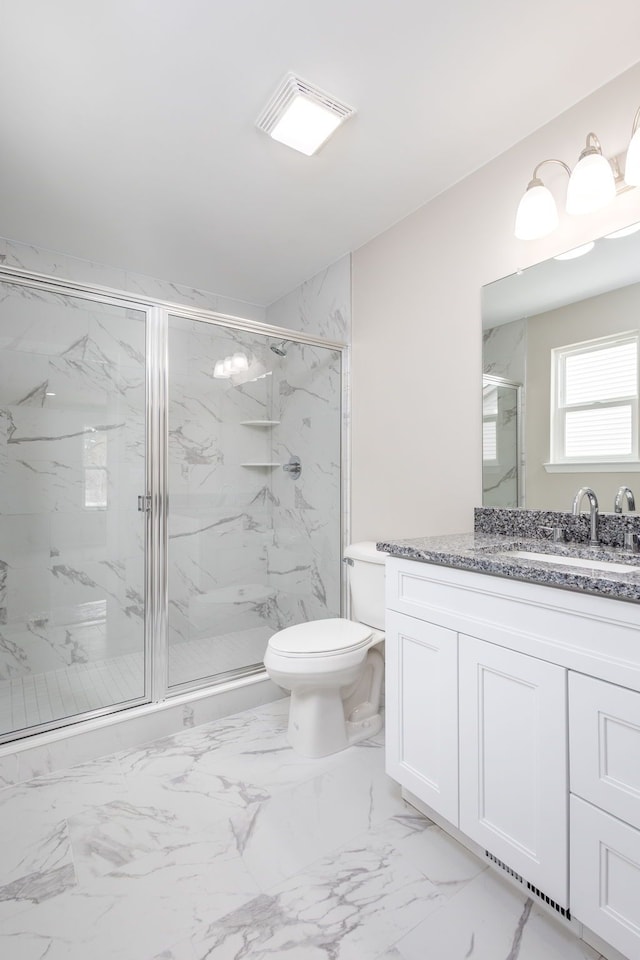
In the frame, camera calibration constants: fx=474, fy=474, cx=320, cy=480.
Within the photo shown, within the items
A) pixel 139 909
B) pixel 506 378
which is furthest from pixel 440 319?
pixel 139 909

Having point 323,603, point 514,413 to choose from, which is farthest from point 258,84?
point 323,603

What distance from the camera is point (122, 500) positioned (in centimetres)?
221

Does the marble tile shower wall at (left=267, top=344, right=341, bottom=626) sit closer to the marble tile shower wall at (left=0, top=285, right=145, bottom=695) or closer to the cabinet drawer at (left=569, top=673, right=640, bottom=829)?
the marble tile shower wall at (left=0, top=285, right=145, bottom=695)

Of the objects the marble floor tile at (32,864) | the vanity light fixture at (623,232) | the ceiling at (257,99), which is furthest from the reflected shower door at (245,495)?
the vanity light fixture at (623,232)

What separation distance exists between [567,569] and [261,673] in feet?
5.58

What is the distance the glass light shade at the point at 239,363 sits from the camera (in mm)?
2455

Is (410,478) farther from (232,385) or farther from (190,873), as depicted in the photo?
(190,873)

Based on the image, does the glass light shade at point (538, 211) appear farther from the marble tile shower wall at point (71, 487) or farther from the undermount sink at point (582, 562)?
the marble tile shower wall at point (71, 487)

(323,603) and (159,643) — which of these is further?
Result: (323,603)

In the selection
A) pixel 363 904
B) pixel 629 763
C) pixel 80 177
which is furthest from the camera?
pixel 80 177

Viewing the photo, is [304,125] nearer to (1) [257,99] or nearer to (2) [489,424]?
(1) [257,99]

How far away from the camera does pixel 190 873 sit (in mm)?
1281

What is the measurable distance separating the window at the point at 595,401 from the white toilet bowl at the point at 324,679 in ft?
3.38

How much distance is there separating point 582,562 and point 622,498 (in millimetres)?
294
